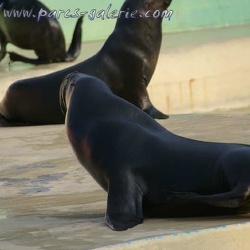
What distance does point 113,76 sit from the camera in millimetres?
8141

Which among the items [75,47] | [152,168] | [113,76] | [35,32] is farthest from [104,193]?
[35,32]

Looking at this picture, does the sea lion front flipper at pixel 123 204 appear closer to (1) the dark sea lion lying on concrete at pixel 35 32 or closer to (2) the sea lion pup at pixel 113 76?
(2) the sea lion pup at pixel 113 76

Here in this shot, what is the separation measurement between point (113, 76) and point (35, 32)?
279cm

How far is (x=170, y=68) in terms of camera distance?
10180 millimetres

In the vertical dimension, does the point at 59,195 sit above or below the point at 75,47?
above

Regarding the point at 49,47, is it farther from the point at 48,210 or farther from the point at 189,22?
the point at 48,210

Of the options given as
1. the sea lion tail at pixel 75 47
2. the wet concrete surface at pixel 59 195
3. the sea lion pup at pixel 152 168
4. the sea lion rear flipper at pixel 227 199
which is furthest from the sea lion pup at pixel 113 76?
the sea lion rear flipper at pixel 227 199

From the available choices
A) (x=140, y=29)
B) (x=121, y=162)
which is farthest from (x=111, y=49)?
(x=121, y=162)

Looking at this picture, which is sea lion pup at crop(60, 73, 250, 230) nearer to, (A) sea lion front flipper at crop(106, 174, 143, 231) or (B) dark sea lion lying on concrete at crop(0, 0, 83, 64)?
(A) sea lion front flipper at crop(106, 174, 143, 231)

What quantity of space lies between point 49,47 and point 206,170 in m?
6.98

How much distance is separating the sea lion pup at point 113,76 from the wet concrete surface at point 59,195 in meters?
0.35

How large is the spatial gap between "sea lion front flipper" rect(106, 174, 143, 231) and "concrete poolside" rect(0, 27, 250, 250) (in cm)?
4

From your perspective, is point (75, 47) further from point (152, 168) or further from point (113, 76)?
point (152, 168)

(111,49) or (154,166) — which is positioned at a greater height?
(154,166)
